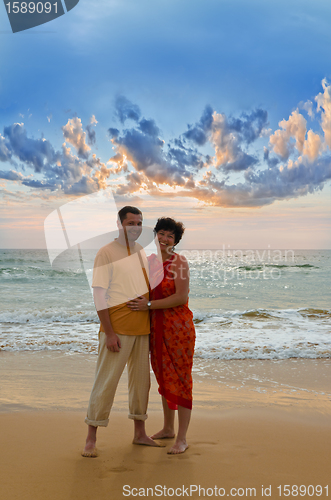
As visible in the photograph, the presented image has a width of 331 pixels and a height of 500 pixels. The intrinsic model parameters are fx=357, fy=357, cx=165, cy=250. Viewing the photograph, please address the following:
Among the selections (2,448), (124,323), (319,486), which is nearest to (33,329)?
(2,448)

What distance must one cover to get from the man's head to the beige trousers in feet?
2.64

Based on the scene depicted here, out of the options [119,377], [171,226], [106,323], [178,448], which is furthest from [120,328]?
[178,448]

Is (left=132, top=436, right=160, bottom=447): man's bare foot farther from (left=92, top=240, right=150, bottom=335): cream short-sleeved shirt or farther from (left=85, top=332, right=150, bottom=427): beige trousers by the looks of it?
(left=92, top=240, right=150, bottom=335): cream short-sleeved shirt

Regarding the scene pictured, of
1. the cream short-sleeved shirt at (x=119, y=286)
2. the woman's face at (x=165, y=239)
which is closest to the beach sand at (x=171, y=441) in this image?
the cream short-sleeved shirt at (x=119, y=286)

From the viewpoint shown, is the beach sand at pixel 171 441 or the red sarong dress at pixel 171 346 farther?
the red sarong dress at pixel 171 346

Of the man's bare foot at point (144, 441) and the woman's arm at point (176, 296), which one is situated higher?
the woman's arm at point (176, 296)

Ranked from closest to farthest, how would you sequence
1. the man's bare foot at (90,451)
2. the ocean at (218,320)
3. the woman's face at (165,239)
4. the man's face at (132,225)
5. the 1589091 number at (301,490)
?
1. the 1589091 number at (301,490)
2. the man's bare foot at (90,451)
3. the man's face at (132,225)
4. the woman's face at (165,239)
5. the ocean at (218,320)

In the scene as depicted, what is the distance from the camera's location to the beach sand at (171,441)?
2.34m

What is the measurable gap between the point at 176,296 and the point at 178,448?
1.17 meters

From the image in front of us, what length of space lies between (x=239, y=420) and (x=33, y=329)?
635cm

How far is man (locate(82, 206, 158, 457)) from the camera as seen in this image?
2.72 m

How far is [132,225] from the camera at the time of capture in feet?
9.28

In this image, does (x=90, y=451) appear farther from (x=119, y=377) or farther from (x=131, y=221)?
(x=131, y=221)

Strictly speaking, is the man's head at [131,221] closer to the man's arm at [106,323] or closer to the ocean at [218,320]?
the man's arm at [106,323]
